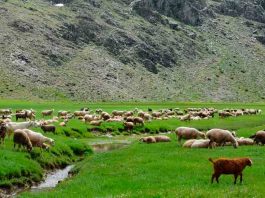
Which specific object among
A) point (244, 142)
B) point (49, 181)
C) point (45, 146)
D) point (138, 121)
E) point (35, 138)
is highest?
point (35, 138)

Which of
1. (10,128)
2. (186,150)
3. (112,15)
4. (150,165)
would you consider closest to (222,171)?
(150,165)

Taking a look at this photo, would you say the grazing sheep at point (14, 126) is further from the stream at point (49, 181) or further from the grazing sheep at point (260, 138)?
the grazing sheep at point (260, 138)

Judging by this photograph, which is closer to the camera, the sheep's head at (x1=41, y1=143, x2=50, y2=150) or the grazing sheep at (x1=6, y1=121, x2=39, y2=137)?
the sheep's head at (x1=41, y1=143, x2=50, y2=150)

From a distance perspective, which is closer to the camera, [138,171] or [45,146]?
[138,171]

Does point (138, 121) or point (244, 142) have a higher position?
point (244, 142)

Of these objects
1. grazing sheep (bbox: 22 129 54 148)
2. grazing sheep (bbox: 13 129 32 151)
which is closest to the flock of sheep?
grazing sheep (bbox: 22 129 54 148)

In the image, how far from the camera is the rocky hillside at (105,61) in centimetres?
14000

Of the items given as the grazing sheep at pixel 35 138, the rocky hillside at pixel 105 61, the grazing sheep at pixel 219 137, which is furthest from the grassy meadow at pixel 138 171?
the rocky hillside at pixel 105 61

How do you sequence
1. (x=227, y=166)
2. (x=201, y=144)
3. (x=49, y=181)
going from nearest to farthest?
(x=227, y=166)
(x=49, y=181)
(x=201, y=144)

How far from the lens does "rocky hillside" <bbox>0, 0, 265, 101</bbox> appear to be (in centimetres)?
14000

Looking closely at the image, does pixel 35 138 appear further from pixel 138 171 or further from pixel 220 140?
pixel 220 140

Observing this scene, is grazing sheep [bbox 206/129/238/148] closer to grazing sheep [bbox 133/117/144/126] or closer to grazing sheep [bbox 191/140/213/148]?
grazing sheep [bbox 191/140/213/148]

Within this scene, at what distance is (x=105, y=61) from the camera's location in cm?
16075

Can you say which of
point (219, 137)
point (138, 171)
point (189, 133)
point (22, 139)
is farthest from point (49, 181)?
point (189, 133)
